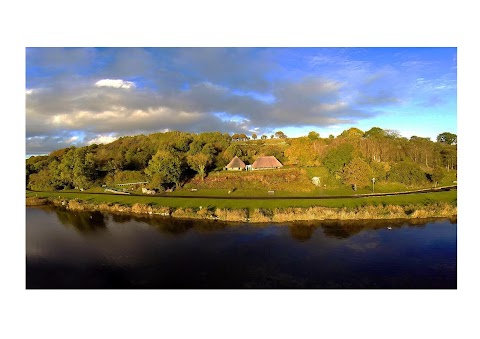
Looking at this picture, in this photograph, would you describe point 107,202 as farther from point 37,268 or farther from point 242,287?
point 242,287

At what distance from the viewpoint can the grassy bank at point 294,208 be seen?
28.0 m

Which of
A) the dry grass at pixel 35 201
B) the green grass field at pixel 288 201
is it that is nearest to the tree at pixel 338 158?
the green grass field at pixel 288 201

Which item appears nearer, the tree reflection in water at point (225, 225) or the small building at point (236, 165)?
the tree reflection in water at point (225, 225)

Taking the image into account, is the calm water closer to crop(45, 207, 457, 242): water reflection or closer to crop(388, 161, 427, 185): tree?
crop(45, 207, 457, 242): water reflection

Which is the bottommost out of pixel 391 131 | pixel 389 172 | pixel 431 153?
pixel 389 172

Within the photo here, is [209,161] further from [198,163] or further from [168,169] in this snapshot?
[168,169]

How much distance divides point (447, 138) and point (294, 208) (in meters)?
62.6

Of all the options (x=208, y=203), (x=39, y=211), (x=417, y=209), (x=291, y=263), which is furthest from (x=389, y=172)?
(x=39, y=211)

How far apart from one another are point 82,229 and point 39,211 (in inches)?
535

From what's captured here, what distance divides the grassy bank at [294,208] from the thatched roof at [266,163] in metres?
19.2

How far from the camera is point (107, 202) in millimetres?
37719

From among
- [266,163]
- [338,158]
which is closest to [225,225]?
[338,158]

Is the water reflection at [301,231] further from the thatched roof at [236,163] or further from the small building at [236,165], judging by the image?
the thatched roof at [236,163]

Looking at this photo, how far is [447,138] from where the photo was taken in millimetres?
70250
